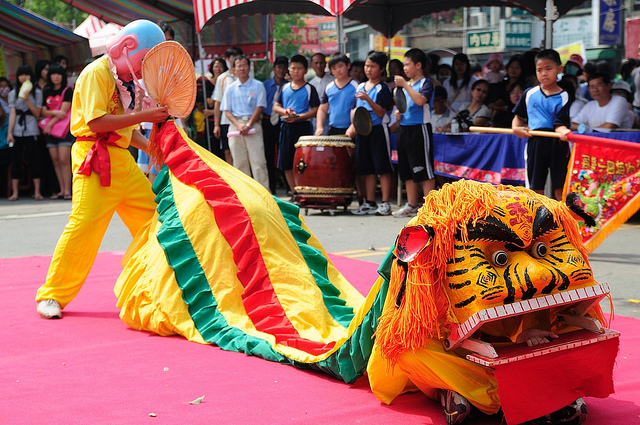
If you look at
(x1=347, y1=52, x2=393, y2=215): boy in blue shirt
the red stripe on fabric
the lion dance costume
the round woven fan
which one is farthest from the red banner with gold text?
(x1=347, y1=52, x2=393, y2=215): boy in blue shirt

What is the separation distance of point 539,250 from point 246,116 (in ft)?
25.5

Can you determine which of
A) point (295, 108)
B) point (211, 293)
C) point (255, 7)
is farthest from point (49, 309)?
point (255, 7)

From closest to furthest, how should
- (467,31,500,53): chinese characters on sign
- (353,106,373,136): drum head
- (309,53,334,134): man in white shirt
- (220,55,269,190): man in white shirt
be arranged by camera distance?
1. (353,106,373,136): drum head
2. (220,55,269,190): man in white shirt
3. (309,53,334,134): man in white shirt
4. (467,31,500,53): chinese characters on sign

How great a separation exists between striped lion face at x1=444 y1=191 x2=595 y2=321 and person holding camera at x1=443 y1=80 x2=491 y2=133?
689cm

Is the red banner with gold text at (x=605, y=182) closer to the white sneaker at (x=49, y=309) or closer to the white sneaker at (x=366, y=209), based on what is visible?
the white sneaker at (x=49, y=309)

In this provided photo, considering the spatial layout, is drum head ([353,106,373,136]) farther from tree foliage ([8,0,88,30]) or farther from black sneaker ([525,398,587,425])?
tree foliage ([8,0,88,30])

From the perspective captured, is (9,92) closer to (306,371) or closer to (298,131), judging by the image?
(298,131)

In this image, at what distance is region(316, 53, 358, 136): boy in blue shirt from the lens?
353 inches

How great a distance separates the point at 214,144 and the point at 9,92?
3.09 metres

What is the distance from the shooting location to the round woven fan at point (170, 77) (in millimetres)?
4285

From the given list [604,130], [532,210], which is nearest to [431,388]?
[532,210]

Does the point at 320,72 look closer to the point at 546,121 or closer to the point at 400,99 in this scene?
the point at 400,99

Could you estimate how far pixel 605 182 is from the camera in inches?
216

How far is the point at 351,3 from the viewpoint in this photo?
30.0ft
